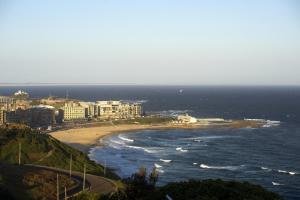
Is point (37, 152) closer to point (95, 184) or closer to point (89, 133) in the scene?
point (95, 184)

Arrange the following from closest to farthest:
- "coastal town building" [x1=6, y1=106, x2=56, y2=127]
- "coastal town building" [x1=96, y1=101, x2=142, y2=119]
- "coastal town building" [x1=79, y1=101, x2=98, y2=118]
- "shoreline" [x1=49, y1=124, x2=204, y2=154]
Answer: "shoreline" [x1=49, y1=124, x2=204, y2=154]
"coastal town building" [x1=6, y1=106, x2=56, y2=127]
"coastal town building" [x1=79, y1=101, x2=98, y2=118]
"coastal town building" [x1=96, y1=101, x2=142, y2=119]

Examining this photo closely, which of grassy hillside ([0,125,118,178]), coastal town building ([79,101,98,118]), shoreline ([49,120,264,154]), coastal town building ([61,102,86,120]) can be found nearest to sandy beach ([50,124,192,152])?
shoreline ([49,120,264,154])

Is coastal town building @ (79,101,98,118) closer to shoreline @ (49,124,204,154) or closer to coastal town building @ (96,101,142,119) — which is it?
coastal town building @ (96,101,142,119)

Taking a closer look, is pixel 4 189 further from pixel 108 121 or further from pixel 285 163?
pixel 108 121

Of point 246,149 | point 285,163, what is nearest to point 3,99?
point 246,149

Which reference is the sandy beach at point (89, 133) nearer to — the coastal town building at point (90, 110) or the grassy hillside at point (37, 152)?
the coastal town building at point (90, 110)
